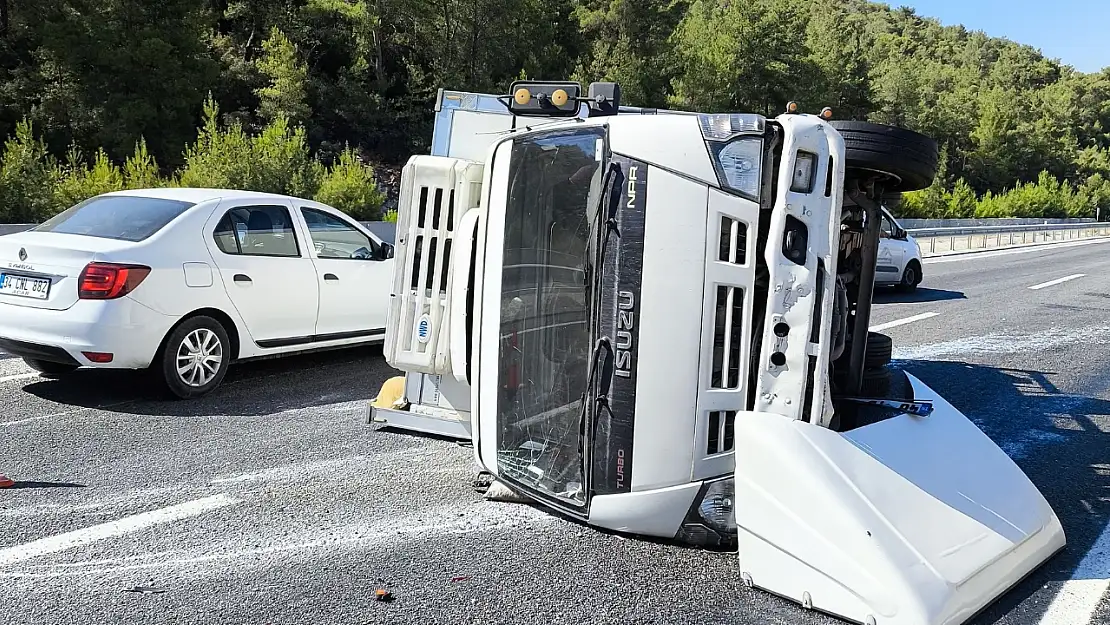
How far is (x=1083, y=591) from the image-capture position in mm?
3668

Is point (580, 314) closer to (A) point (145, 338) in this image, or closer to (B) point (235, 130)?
(A) point (145, 338)

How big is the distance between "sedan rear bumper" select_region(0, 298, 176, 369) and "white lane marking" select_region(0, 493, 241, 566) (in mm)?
2082

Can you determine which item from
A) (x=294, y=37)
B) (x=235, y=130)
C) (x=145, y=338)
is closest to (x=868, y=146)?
(x=145, y=338)

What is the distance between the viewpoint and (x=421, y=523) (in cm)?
428

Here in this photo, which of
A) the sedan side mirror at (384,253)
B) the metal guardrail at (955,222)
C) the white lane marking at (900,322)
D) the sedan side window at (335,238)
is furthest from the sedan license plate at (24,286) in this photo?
the metal guardrail at (955,222)

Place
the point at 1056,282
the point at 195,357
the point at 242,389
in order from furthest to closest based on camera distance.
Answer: the point at 1056,282
the point at 242,389
the point at 195,357

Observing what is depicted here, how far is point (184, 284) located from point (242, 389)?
0.97m

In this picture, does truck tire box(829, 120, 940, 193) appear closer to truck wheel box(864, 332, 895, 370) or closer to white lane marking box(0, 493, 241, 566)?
truck wheel box(864, 332, 895, 370)

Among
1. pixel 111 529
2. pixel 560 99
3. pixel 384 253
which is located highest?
pixel 560 99

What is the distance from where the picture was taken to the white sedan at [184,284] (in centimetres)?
604

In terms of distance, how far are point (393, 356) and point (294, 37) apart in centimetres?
4951

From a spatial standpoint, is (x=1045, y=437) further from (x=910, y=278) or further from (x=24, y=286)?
(x=910, y=278)

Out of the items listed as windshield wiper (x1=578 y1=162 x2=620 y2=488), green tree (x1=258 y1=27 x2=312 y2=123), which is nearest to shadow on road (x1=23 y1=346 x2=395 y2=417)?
windshield wiper (x1=578 y1=162 x2=620 y2=488)

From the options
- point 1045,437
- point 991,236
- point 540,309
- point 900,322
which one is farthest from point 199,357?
point 991,236
